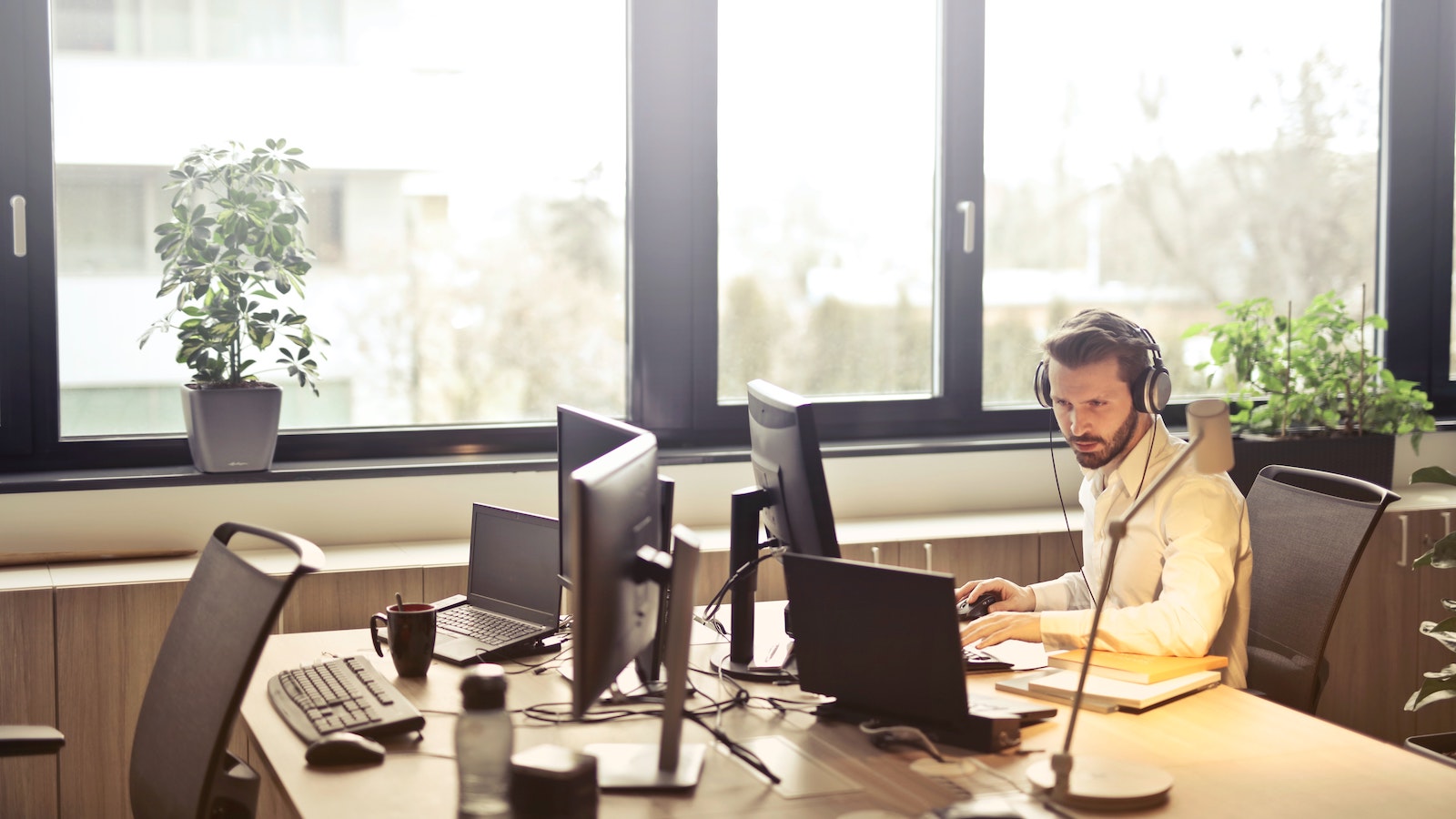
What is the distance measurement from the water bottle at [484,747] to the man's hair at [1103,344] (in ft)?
3.93

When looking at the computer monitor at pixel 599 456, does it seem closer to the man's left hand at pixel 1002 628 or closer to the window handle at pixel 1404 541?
the man's left hand at pixel 1002 628

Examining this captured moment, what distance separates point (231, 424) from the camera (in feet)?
9.25

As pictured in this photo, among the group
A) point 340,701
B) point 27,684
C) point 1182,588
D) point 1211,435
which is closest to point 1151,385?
point 1182,588

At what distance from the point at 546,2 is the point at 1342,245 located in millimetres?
2544

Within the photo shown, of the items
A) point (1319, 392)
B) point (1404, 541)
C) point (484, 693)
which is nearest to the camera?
point (484, 693)

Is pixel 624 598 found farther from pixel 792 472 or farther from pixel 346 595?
pixel 346 595

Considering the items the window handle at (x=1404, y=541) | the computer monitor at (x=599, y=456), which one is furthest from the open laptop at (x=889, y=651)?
the window handle at (x=1404, y=541)

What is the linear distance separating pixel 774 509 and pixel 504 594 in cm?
57

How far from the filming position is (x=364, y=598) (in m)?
2.60

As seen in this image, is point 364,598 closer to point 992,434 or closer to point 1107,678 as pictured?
point 1107,678

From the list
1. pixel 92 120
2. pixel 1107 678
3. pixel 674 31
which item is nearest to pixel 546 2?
pixel 674 31

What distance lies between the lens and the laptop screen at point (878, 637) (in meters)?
1.59

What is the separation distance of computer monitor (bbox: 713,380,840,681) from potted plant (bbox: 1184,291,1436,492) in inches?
72.4

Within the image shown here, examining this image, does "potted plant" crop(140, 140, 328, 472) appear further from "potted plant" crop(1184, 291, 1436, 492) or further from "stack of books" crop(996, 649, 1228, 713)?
"potted plant" crop(1184, 291, 1436, 492)
